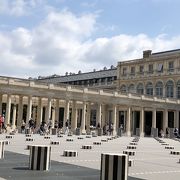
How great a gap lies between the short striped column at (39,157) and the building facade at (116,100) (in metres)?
40.1

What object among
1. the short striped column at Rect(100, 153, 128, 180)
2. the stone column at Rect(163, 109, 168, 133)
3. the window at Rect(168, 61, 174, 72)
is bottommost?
the short striped column at Rect(100, 153, 128, 180)

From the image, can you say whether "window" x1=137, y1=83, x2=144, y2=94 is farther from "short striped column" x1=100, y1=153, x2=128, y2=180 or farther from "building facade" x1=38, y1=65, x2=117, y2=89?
"short striped column" x1=100, y1=153, x2=128, y2=180

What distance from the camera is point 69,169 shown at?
39.3ft

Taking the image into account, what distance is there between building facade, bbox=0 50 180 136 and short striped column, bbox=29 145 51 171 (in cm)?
4012

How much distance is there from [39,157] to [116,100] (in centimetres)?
5389

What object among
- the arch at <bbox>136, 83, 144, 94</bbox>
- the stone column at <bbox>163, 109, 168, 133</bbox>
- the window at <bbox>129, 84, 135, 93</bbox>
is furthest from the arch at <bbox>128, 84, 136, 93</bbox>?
the stone column at <bbox>163, 109, 168, 133</bbox>

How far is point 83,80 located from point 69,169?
104 m

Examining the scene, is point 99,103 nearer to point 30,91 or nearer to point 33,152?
point 30,91

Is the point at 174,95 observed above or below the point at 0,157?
above

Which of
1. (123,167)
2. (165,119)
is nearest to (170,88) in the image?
(165,119)

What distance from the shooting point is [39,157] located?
36.6 ft

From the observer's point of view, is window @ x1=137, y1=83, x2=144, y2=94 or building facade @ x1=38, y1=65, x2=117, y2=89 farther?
building facade @ x1=38, y1=65, x2=117, y2=89

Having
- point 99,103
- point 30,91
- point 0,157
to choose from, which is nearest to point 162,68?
point 99,103

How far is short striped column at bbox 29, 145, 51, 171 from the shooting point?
437 inches
